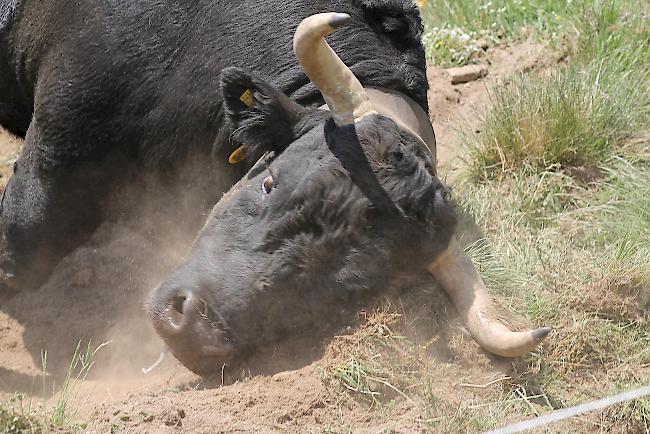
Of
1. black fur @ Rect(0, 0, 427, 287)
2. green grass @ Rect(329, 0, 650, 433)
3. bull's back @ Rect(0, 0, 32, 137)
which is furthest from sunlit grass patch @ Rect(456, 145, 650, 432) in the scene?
bull's back @ Rect(0, 0, 32, 137)

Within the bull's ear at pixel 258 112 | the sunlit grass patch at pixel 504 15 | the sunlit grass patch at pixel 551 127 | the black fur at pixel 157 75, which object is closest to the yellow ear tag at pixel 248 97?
the bull's ear at pixel 258 112

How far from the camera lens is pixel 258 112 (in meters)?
4.40

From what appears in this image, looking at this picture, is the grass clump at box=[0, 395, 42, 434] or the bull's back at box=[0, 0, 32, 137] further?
the bull's back at box=[0, 0, 32, 137]

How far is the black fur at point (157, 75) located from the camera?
4973mm

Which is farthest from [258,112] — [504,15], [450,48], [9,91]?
[504,15]

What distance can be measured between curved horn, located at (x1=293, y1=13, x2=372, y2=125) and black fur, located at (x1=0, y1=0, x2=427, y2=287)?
56cm

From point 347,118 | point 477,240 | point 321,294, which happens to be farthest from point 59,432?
point 477,240

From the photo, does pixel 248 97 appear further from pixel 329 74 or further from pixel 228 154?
pixel 228 154

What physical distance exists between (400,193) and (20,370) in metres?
2.73

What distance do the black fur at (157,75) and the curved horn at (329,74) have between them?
1.84 ft

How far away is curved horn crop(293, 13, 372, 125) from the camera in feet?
13.0

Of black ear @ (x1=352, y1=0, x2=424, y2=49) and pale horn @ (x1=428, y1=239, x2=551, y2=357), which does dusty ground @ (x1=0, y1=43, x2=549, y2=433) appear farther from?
black ear @ (x1=352, y1=0, x2=424, y2=49)

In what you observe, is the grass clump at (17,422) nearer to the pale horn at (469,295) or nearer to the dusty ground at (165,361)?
the dusty ground at (165,361)

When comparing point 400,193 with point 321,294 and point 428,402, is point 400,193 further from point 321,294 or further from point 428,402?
point 428,402
